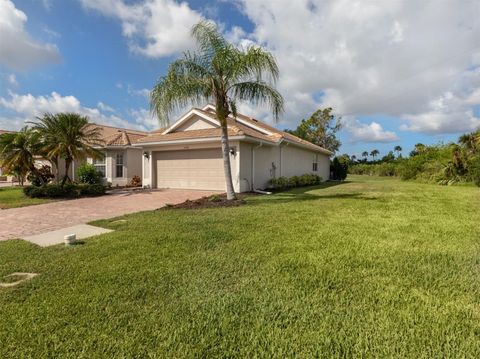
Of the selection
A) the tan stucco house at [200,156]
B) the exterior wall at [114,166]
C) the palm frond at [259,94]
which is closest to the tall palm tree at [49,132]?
the tan stucco house at [200,156]

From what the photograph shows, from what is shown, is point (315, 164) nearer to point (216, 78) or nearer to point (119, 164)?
point (119, 164)

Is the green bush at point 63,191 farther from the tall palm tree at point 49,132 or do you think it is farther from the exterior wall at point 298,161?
the exterior wall at point 298,161

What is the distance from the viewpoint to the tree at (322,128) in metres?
47.8

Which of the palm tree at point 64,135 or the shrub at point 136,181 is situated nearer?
the palm tree at point 64,135

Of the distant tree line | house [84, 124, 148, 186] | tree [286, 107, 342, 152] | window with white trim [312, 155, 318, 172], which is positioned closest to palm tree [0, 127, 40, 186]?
house [84, 124, 148, 186]

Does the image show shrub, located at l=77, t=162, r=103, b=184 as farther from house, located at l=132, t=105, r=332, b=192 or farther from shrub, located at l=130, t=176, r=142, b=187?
shrub, located at l=130, t=176, r=142, b=187

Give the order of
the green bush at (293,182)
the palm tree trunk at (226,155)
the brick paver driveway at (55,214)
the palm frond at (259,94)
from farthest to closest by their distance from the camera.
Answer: the green bush at (293,182)
the palm tree trunk at (226,155)
the palm frond at (259,94)
the brick paver driveway at (55,214)

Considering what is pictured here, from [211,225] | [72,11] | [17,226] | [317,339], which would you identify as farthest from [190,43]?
[317,339]

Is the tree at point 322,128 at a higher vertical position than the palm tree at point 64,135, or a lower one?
higher

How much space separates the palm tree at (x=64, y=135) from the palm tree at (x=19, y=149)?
2.08 feet

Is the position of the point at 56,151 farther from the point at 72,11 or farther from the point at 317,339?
the point at 317,339

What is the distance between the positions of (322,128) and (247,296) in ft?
157

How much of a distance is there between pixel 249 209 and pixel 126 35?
1237 centimetres

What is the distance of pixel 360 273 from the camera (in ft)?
13.3
